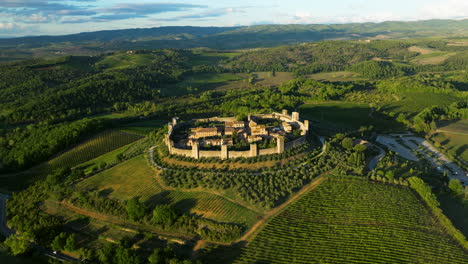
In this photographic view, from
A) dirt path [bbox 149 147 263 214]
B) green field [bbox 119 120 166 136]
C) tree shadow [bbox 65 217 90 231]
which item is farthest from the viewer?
green field [bbox 119 120 166 136]

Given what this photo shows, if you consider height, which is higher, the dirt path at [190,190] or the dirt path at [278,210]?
the dirt path at [190,190]

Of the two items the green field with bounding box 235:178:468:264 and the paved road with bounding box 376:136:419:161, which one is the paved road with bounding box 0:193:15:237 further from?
the paved road with bounding box 376:136:419:161

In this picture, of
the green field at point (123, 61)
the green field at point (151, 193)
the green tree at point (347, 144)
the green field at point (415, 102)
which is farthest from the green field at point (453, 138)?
the green field at point (123, 61)

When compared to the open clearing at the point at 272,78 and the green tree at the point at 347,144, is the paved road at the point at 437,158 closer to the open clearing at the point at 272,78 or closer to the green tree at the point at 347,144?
the green tree at the point at 347,144

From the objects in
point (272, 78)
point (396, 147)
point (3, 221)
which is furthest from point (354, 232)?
point (272, 78)

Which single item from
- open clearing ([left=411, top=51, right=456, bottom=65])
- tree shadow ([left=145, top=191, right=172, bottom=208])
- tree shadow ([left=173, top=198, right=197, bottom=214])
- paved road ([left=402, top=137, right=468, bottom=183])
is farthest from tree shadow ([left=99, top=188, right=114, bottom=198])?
open clearing ([left=411, top=51, right=456, bottom=65])
